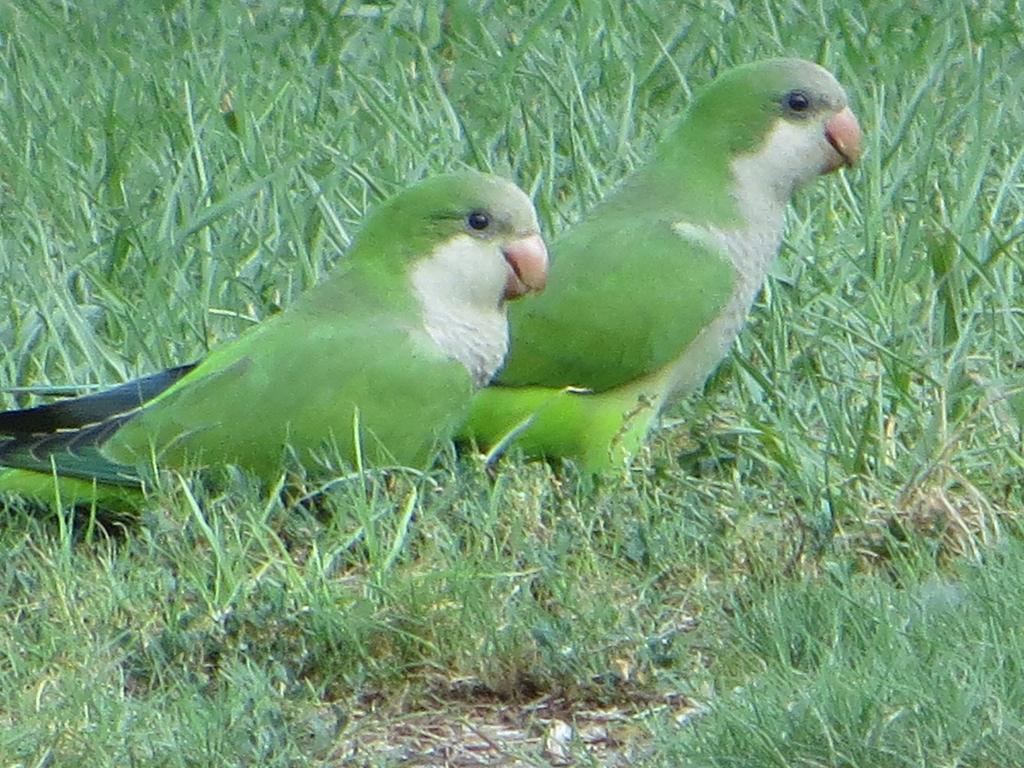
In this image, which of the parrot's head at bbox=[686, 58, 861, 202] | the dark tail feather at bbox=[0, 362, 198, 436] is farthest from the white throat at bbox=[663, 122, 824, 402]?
the dark tail feather at bbox=[0, 362, 198, 436]

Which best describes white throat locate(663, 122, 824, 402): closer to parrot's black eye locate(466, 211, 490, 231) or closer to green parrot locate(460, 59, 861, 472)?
green parrot locate(460, 59, 861, 472)


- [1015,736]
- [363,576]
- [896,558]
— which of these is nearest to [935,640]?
[1015,736]

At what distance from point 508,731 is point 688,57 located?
3073mm

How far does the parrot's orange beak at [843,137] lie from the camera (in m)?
4.29

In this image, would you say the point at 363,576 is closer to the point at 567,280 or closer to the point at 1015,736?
the point at 567,280

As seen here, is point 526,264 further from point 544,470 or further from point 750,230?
point 750,230

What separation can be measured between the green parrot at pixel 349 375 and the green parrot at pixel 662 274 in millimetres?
125

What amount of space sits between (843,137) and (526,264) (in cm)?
80

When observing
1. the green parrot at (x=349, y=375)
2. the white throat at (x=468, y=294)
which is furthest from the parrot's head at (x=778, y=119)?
the white throat at (x=468, y=294)

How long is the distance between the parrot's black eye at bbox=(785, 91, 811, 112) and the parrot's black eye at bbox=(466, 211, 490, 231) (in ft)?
2.39

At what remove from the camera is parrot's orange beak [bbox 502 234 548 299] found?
3.91m

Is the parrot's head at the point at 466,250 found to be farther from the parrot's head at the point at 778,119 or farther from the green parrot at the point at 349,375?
the parrot's head at the point at 778,119

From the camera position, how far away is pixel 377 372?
12.3 ft

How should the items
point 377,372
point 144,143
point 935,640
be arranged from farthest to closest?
point 144,143 < point 377,372 < point 935,640
